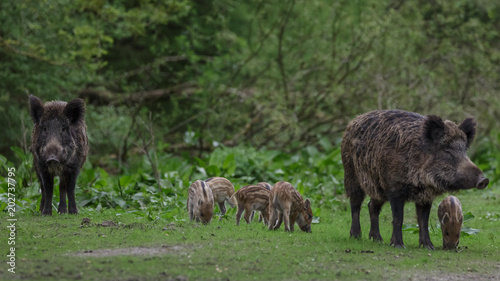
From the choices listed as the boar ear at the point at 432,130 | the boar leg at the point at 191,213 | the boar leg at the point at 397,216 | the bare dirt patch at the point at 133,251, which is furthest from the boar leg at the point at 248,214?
the boar ear at the point at 432,130

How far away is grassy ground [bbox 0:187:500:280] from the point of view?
6.95m

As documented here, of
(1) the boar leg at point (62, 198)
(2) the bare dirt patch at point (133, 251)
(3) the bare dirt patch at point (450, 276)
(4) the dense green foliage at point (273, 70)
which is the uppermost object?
(4) the dense green foliage at point (273, 70)

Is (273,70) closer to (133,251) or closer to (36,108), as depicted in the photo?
(36,108)

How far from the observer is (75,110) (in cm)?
1136

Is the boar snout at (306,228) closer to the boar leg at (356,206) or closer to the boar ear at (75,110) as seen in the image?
the boar leg at (356,206)

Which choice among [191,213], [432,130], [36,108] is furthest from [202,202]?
[432,130]

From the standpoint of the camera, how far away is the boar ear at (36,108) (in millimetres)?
11117

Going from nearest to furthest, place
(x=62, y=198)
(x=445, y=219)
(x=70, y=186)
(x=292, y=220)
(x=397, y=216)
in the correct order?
(x=397, y=216) → (x=445, y=219) → (x=292, y=220) → (x=70, y=186) → (x=62, y=198)

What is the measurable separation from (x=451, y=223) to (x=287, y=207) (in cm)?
245

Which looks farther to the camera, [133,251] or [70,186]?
[70,186]

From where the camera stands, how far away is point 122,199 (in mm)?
13445

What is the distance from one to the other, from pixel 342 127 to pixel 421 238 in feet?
41.5

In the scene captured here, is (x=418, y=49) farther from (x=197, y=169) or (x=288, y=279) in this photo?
(x=288, y=279)

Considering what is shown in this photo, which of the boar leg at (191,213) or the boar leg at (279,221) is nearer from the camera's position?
the boar leg at (279,221)
